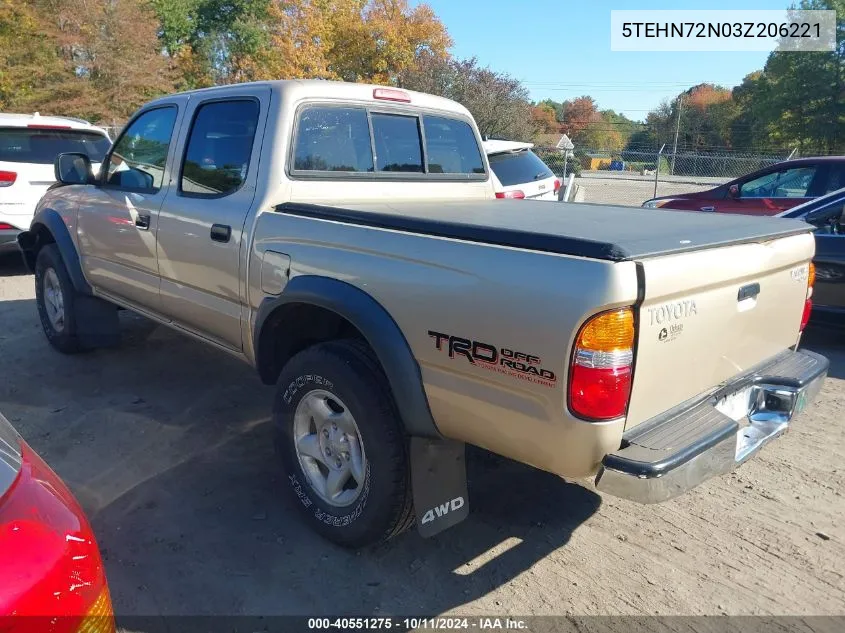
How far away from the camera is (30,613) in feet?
4.43

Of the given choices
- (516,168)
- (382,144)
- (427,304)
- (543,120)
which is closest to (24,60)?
(516,168)

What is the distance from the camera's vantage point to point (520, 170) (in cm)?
950

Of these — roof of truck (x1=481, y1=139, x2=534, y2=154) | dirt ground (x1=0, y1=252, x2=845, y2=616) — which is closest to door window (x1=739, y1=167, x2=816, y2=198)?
roof of truck (x1=481, y1=139, x2=534, y2=154)

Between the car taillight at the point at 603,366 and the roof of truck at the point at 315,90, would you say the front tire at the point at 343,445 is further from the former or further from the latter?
the roof of truck at the point at 315,90

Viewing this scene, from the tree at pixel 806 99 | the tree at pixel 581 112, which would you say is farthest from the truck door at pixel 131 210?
the tree at pixel 581 112

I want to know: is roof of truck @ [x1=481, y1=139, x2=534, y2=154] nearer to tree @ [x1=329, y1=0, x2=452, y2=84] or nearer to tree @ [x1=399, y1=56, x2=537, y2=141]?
tree @ [x1=399, y1=56, x2=537, y2=141]

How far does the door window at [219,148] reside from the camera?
11.6 feet

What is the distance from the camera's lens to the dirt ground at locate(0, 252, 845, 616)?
2.66 meters

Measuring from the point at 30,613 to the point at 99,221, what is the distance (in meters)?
3.78

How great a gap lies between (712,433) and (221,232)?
8.22ft

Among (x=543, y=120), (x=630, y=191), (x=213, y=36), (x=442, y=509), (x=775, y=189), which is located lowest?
(x=630, y=191)

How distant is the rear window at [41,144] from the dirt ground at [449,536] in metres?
4.71

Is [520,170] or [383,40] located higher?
[383,40]

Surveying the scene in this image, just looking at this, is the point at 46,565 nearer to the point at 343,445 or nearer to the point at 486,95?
the point at 343,445
